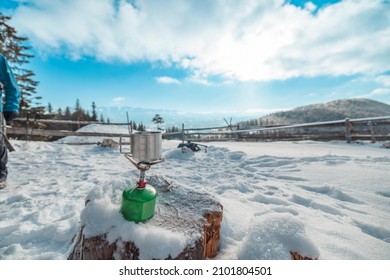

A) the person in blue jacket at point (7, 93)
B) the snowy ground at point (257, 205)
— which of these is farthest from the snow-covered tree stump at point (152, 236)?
the person in blue jacket at point (7, 93)

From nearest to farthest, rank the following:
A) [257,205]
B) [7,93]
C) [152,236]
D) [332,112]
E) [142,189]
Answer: [152,236] → [142,189] → [257,205] → [7,93] → [332,112]

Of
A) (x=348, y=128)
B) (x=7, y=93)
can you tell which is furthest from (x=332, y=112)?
(x=7, y=93)

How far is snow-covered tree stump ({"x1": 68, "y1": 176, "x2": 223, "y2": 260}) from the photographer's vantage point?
3.76 feet

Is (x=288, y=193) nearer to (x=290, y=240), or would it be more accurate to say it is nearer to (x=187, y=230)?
Result: (x=290, y=240)

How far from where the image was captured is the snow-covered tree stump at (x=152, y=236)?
115 cm

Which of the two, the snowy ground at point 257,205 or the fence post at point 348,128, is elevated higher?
the fence post at point 348,128

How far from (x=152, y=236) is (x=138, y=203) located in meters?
0.21

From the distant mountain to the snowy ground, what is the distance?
10779 cm

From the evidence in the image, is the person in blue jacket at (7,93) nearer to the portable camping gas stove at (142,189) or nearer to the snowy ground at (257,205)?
the snowy ground at (257,205)

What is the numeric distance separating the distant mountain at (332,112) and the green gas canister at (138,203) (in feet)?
363

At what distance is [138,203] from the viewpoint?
123cm

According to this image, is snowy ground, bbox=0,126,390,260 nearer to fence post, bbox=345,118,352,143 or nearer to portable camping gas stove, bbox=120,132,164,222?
portable camping gas stove, bbox=120,132,164,222

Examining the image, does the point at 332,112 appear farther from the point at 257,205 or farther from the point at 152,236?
the point at 152,236
